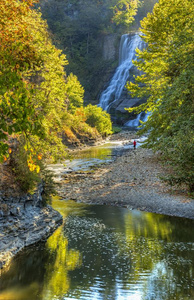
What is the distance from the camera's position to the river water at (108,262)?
1055cm

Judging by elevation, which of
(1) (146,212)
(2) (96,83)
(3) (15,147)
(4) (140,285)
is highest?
(2) (96,83)

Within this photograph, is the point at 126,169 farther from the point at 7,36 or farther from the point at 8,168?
the point at 7,36

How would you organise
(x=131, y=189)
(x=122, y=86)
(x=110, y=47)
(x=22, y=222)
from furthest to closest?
1. (x=110, y=47)
2. (x=122, y=86)
3. (x=131, y=189)
4. (x=22, y=222)

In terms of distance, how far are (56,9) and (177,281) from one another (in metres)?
109

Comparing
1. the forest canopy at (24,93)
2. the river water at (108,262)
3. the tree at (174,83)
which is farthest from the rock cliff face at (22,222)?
the tree at (174,83)

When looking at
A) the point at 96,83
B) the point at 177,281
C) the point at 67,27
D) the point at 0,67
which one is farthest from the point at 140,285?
the point at 67,27

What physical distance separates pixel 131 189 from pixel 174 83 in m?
8.29

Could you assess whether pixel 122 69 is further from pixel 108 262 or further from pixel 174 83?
pixel 108 262

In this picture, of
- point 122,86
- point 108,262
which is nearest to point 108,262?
point 108,262

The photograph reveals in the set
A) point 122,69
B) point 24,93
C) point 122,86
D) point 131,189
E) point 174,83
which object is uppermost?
point 122,69

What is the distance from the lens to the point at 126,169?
94.1 ft

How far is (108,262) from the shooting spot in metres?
12.5

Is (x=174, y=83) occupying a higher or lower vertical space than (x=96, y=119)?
lower

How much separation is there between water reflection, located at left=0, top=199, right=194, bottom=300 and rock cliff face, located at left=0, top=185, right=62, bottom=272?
1.45 ft
